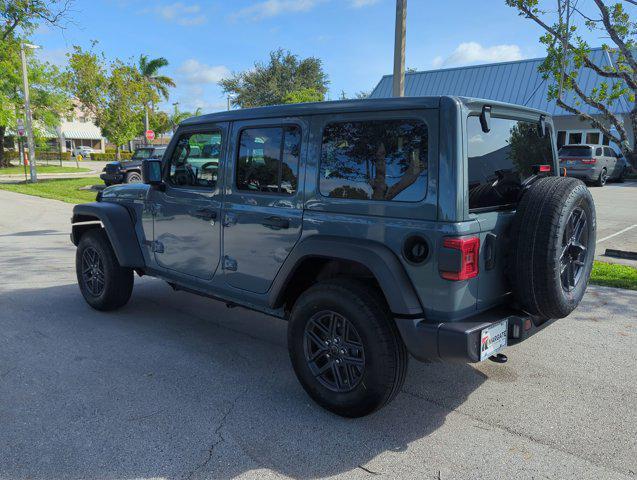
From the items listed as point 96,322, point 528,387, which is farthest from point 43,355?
point 528,387

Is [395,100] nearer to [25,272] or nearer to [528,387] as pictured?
[528,387]

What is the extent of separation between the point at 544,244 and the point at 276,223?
1677mm

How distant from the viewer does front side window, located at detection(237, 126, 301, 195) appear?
344 centimetres

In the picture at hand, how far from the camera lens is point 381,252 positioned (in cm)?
288

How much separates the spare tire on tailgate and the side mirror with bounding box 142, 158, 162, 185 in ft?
9.71

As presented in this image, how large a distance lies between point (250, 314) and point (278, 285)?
1907 millimetres

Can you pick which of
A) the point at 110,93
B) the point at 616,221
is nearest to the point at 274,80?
the point at 110,93

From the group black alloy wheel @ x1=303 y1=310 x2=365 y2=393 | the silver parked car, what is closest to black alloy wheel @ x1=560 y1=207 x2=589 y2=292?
black alloy wheel @ x1=303 y1=310 x2=365 y2=393

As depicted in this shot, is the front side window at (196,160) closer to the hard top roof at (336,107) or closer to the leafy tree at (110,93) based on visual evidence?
the hard top roof at (336,107)

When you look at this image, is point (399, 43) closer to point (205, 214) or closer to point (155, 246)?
point (205, 214)

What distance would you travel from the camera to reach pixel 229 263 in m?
3.83

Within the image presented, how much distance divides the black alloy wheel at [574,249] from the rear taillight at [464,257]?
27.1 inches

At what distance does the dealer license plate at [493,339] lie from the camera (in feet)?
9.09

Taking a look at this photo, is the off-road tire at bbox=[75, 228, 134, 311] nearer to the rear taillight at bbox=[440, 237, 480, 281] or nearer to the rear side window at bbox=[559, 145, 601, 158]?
the rear taillight at bbox=[440, 237, 480, 281]
